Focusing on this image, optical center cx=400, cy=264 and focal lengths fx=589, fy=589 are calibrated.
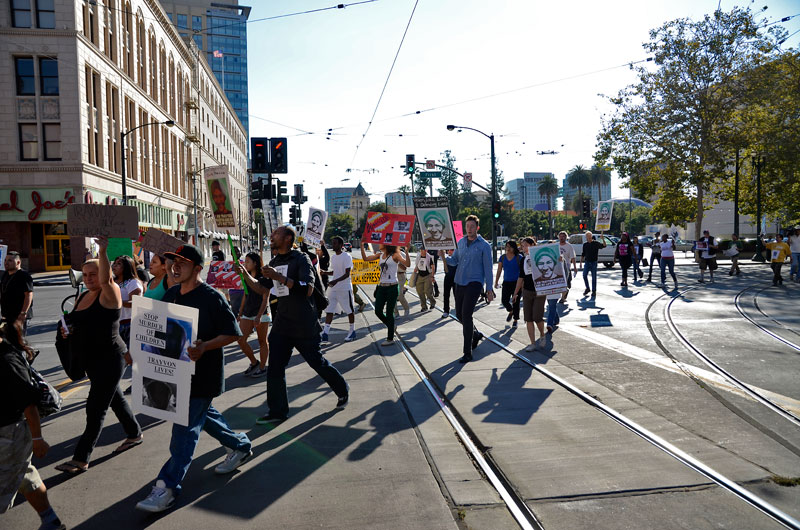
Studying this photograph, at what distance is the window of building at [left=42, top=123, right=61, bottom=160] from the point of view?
105ft

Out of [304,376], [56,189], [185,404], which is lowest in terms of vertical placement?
[304,376]

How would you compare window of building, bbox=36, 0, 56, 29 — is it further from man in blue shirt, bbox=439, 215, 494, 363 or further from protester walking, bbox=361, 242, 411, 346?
man in blue shirt, bbox=439, 215, 494, 363

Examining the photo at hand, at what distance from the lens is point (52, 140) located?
105ft

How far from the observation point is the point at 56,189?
104ft

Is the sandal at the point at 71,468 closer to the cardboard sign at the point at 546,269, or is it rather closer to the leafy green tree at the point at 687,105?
the cardboard sign at the point at 546,269

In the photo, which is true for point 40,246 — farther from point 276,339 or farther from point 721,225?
point 721,225

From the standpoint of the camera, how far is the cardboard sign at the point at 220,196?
8281 mm

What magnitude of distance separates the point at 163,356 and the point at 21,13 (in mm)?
35984

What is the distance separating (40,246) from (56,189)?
4008 millimetres

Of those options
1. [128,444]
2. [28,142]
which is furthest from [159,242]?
[28,142]

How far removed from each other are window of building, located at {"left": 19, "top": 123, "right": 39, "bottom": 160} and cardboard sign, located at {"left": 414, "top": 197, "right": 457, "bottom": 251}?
91.8 feet

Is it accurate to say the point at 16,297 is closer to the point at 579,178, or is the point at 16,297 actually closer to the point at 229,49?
the point at 579,178

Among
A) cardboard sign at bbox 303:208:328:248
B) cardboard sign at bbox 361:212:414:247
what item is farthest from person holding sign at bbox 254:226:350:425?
cardboard sign at bbox 303:208:328:248

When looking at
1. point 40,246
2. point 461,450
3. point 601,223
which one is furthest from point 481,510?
point 40,246
